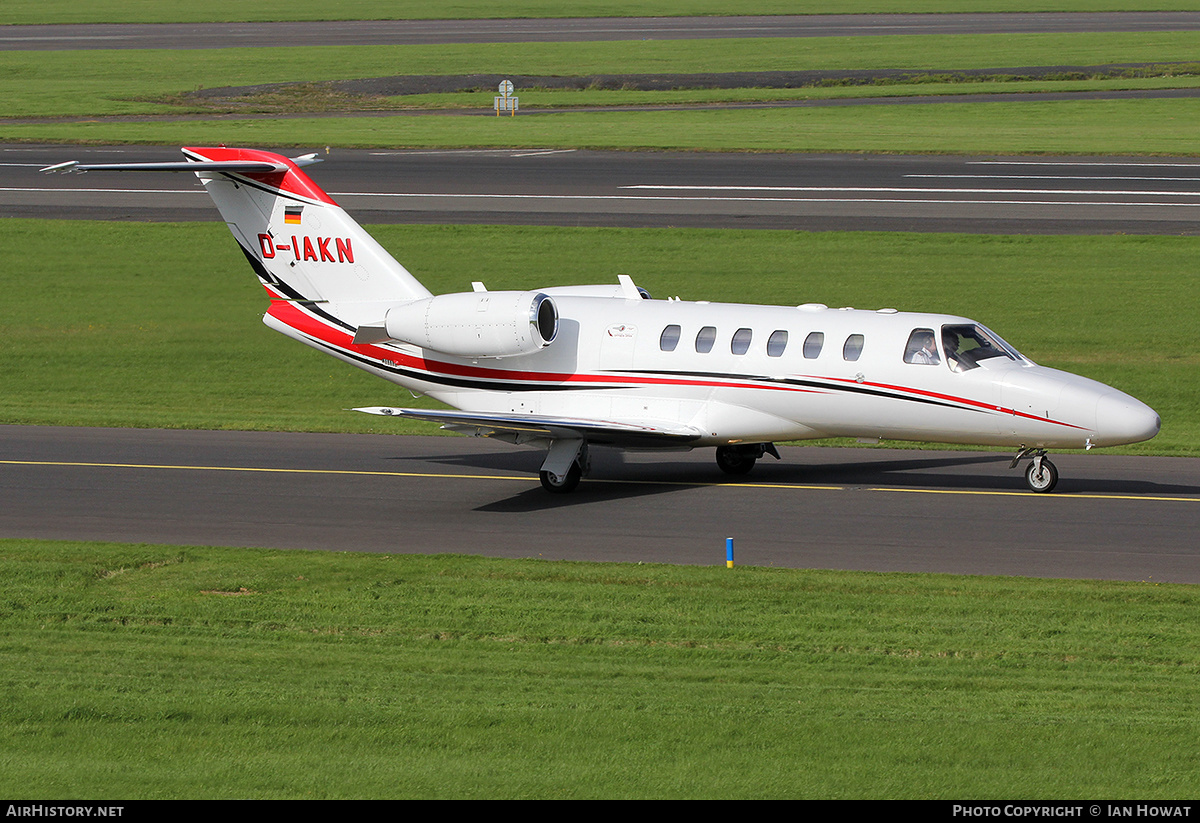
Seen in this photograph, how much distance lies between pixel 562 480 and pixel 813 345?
4.45 metres

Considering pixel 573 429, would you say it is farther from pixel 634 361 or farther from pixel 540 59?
pixel 540 59

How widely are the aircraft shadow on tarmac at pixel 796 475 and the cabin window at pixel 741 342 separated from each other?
230cm

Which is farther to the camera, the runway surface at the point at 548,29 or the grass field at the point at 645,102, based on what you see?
the runway surface at the point at 548,29

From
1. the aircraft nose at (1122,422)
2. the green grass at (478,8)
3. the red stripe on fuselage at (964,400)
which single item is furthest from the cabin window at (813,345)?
the green grass at (478,8)

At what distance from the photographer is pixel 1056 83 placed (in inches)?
2667

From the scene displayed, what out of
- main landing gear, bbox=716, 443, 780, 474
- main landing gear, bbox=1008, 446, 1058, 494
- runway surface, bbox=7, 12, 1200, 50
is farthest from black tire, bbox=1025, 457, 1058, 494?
runway surface, bbox=7, 12, 1200, 50

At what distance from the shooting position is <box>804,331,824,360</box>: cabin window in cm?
2217

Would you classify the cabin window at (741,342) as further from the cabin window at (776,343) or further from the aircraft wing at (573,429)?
the aircraft wing at (573,429)

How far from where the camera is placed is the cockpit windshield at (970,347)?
21.5 meters

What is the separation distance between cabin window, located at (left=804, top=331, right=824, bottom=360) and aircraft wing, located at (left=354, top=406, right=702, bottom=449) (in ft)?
6.83

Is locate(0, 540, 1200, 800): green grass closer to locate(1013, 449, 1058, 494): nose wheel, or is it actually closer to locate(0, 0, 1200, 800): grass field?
locate(0, 0, 1200, 800): grass field

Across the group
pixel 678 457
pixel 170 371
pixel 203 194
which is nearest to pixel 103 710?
pixel 678 457

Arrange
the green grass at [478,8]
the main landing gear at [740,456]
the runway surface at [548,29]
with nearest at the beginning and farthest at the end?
the main landing gear at [740,456] < the runway surface at [548,29] < the green grass at [478,8]

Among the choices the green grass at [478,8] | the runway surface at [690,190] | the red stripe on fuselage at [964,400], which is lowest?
the red stripe on fuselage at [964,400]
